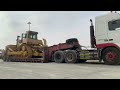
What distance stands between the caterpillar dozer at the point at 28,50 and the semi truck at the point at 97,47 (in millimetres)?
359

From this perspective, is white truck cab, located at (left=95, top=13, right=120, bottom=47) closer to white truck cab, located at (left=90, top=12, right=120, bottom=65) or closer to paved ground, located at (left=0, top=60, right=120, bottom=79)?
white truck cab, located at (left=90, top=12, right=120, bottom=65)

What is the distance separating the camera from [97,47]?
1433 cm

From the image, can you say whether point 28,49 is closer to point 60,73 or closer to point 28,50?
point 28,50

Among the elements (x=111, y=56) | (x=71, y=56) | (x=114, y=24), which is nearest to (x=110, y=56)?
(x=111, y=56)

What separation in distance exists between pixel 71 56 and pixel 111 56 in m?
3.47

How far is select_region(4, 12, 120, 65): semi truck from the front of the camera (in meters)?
13.3

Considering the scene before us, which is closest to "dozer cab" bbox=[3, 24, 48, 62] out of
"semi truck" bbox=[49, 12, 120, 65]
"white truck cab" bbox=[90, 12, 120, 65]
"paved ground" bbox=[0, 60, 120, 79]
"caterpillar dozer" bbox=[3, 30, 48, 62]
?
"caterpillar dozer" bbox=[3, 30, 48, 62]

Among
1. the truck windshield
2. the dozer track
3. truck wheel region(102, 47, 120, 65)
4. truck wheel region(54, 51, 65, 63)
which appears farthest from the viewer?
the dozer track

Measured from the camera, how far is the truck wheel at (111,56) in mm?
13164

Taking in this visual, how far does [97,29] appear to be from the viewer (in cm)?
1411

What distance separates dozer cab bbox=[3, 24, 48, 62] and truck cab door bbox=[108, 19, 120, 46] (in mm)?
5898
